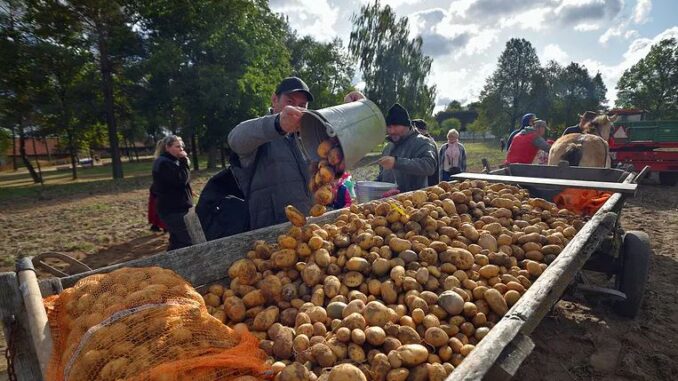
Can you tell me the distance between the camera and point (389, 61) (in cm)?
3091

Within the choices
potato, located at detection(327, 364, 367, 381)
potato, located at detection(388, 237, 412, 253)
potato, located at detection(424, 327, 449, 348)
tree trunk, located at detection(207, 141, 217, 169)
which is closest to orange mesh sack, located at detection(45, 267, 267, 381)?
potato, located at detection(327, 364, 367, 381)

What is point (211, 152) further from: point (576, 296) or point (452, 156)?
point (576, 296)

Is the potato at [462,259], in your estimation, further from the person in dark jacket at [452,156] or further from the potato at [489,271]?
the person in dark jacket at [452,156]

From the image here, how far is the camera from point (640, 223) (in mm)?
7316

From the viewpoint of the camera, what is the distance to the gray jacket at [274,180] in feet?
10.4

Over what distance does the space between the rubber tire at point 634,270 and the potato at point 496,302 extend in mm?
2554

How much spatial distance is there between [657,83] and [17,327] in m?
71.9

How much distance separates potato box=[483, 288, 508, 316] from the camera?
1908 mm

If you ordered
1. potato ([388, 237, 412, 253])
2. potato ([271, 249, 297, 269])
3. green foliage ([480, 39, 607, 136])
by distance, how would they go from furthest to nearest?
green foliage ([480, 39, 607, 136])
potato ([388, 237, 412, 253])
potato ([271, 249, 297, 269])

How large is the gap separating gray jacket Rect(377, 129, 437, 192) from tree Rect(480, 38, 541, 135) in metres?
60.0

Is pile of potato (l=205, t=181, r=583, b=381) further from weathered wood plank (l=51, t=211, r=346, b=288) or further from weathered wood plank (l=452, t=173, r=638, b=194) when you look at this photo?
weathered wood plank (l=452, t=173, r=638, b=194)

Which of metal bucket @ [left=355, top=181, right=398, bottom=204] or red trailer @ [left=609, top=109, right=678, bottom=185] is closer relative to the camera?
metal bucket @ [left=355, top=181, right=398, bottom=204]

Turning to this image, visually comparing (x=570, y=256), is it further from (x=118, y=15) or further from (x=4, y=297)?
(x=118, y=15)

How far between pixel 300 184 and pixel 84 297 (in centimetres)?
190
